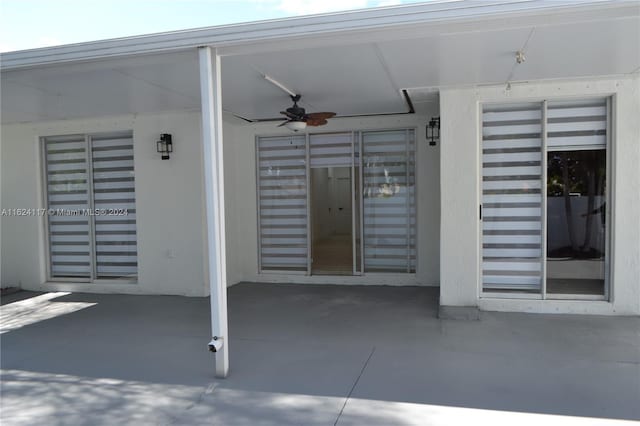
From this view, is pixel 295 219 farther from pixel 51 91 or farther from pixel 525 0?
pixel 525 0

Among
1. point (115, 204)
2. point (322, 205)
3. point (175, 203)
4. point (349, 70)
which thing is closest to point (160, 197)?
point (175, 203)

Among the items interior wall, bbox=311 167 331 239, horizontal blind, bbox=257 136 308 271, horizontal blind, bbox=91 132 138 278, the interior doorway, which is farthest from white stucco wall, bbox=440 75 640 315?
interior wall, bbox=311 167 331 239

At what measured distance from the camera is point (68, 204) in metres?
7.08

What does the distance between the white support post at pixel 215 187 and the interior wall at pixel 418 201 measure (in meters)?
3.55

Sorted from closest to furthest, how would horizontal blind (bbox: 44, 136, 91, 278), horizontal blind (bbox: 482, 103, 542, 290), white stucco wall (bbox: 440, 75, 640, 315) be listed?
1. white stucco wall (bbox: 440, 75, 640, 315)
2. horizontal blind (bbox: 482, 103, 542, 290)
3. horizontal blind (bbox: 44, 136, 91, 278)

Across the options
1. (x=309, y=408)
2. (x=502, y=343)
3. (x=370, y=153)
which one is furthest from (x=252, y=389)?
(x=370, y=153)

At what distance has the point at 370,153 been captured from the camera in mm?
6930

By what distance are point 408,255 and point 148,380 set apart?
4294 mm

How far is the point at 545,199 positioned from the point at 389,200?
91.8 inches

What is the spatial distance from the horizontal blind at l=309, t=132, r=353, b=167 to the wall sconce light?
212cm

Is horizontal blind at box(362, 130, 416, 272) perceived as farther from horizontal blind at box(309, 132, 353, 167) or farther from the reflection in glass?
the reflection in glass

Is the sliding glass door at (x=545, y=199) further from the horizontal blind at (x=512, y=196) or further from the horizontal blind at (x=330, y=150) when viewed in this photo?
the horizontal blind at (x=330, y=150)

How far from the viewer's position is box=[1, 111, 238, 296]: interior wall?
6.28 meters

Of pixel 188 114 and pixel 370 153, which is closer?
pixel 188 114
